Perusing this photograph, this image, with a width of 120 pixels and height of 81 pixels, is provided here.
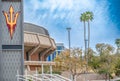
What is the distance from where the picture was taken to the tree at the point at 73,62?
48.5 meters

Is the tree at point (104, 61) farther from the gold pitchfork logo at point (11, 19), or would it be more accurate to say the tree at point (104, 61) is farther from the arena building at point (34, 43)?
the gold pitchfork logo at point (11, 19)

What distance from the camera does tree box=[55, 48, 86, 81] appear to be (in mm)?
48469

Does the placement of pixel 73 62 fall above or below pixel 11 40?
below

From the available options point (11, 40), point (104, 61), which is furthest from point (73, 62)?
point (11, 40)

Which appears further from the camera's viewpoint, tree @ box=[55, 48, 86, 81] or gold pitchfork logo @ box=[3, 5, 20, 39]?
tree @ box=[55, 48, 86, 81]

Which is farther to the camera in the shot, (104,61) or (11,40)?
(104,61)

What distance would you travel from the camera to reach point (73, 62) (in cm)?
4856

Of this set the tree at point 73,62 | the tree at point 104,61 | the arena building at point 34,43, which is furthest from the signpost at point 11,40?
the tree at point 104,61

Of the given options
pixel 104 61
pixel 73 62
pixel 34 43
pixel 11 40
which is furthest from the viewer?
Result: pixel 104 61

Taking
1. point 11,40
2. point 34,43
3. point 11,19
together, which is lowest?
point 34,43

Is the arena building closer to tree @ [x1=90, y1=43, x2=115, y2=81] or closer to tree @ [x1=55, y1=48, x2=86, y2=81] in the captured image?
tree @ [x1=55, y1=48, x2=86, y2=81]

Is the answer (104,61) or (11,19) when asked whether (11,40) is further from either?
(104,61)

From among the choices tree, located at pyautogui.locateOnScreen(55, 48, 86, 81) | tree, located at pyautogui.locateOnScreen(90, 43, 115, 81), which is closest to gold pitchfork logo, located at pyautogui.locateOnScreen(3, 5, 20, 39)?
tree, located at pyautogui.locateOnScreen(55, 48, 86, 81)

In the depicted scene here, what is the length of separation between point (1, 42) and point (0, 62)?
3.89ft
